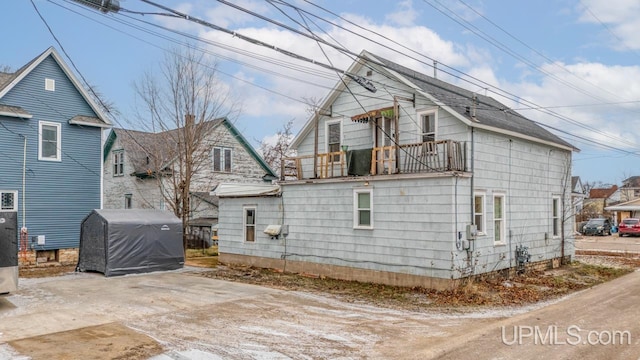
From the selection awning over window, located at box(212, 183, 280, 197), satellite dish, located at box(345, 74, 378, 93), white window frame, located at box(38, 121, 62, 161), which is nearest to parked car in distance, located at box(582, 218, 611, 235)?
awning over window, located at box(212, 183, 280, 197)

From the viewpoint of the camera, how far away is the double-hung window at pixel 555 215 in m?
17.6

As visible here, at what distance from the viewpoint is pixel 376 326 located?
9.09m

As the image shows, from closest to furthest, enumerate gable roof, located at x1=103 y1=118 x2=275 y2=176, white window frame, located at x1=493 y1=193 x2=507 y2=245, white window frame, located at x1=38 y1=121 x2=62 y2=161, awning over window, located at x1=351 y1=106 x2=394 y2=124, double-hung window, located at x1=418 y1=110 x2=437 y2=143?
white window frame, located at x1=493 y1=193 x2=507 y2=245 < double-hung window, located at x1=418 y1=110 x2=437 y2=143 < awning over window, located at x1=351 y1=106 x2=394 y2=124 < white window frame, located at x1=38 y1=121 x2=62 y2=161 < gable roof, located at x1=103 y1=118 x2=275 y2=176

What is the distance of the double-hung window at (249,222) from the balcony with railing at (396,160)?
3120mm

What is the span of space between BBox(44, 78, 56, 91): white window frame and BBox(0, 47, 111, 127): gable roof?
636 millimetres

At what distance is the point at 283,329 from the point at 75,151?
15.1m

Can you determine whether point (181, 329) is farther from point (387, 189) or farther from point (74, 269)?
point (74, 269)

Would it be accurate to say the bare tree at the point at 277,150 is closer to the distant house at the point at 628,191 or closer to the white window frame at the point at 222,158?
the white window frame at the point at 222,158

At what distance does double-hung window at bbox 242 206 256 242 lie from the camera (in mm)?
18266

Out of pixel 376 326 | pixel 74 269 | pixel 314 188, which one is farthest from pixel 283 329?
pixel 74 269

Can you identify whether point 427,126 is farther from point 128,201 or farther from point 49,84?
point 128,201


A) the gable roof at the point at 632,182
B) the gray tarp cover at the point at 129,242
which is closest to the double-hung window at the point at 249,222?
the gray tarp cover at the point at 129,242

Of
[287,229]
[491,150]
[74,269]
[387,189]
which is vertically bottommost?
[74,269]

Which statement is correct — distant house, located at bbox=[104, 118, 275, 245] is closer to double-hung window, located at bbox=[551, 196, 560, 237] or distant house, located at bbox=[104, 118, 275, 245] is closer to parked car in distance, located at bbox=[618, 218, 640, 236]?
double-hung window, located at bbox=[551, 196, 560, 237]
